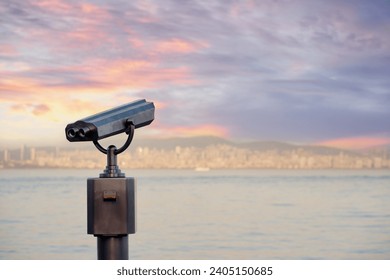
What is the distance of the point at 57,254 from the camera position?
12.4 m

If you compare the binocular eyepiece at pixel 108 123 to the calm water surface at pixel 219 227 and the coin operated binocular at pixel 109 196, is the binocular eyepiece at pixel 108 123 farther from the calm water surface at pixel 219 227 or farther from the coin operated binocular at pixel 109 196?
the calm water surface at pixel 219 227

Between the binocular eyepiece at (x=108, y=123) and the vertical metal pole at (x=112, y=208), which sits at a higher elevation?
the binocular eyepiece at (x=108, y=123)

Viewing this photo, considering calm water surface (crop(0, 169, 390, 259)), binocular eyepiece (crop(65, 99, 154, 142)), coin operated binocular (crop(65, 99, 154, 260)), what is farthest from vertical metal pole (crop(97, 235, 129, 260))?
calm water surface (crop(0, 169, 390, 259))

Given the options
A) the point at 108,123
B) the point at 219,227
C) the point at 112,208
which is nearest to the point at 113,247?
the point at 112,208

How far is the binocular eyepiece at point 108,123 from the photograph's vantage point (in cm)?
190

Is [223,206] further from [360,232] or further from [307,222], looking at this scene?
[360,232]

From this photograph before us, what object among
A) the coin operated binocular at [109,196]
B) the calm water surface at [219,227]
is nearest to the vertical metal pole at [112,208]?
the coin operated binocular at [109,196]

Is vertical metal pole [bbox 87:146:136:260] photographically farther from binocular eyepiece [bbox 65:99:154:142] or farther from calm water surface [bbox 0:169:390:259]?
calm water surface [bbox 0:169:390:259]

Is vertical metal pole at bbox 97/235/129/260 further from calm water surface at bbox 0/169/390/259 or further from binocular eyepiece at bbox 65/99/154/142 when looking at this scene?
calm water surface at bbox 0/169/390/259

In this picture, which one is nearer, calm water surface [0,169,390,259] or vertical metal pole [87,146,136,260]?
vertical metal pole [87,146,136,260]

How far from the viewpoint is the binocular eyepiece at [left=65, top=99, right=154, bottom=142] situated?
1901 mm

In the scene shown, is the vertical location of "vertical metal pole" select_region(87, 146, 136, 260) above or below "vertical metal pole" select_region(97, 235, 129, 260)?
above

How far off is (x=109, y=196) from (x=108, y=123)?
0.58 feet

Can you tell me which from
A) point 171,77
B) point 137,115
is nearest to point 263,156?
point 171,77
